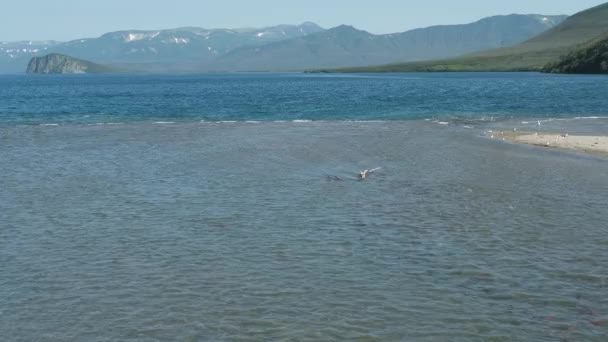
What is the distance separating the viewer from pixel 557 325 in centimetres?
1318

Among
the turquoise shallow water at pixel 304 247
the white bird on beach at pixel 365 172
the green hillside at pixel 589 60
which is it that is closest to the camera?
the turquoise shallow water at pixel 304 247

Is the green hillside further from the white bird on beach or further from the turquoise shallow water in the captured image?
the white bird on beach

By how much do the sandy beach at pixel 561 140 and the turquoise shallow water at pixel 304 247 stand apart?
2.08 m

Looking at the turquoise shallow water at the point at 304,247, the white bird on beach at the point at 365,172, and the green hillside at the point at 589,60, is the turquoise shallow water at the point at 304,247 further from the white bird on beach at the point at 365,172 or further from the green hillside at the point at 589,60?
the green hillside at the point at 589,60

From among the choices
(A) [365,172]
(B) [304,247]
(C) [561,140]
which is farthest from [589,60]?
(B) [304,247]

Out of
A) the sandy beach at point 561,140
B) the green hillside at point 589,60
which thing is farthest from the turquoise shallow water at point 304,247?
the green hillside at point 589,60

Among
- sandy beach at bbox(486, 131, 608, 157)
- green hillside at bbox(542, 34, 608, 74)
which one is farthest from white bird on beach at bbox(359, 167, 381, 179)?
green hillside at bbox(542, 34, 608, 74)

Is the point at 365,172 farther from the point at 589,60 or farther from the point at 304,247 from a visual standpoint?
the point at 589,60

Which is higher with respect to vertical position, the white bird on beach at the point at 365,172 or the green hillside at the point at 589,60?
the green hillside at the point at 589,60

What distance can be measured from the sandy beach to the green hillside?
142 metres

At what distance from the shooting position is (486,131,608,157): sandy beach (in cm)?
3669

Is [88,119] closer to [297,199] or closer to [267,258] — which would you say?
[297,199]

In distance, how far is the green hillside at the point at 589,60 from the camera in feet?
575

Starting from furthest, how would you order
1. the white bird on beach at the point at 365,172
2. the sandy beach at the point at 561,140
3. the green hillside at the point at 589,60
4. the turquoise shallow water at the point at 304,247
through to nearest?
the green hillside at the point at 589,60 < the sandy beach at the point at 561,140 < the white bird on beach at the point at 365,172 < the turquoise shallow water at the point at 304,247
